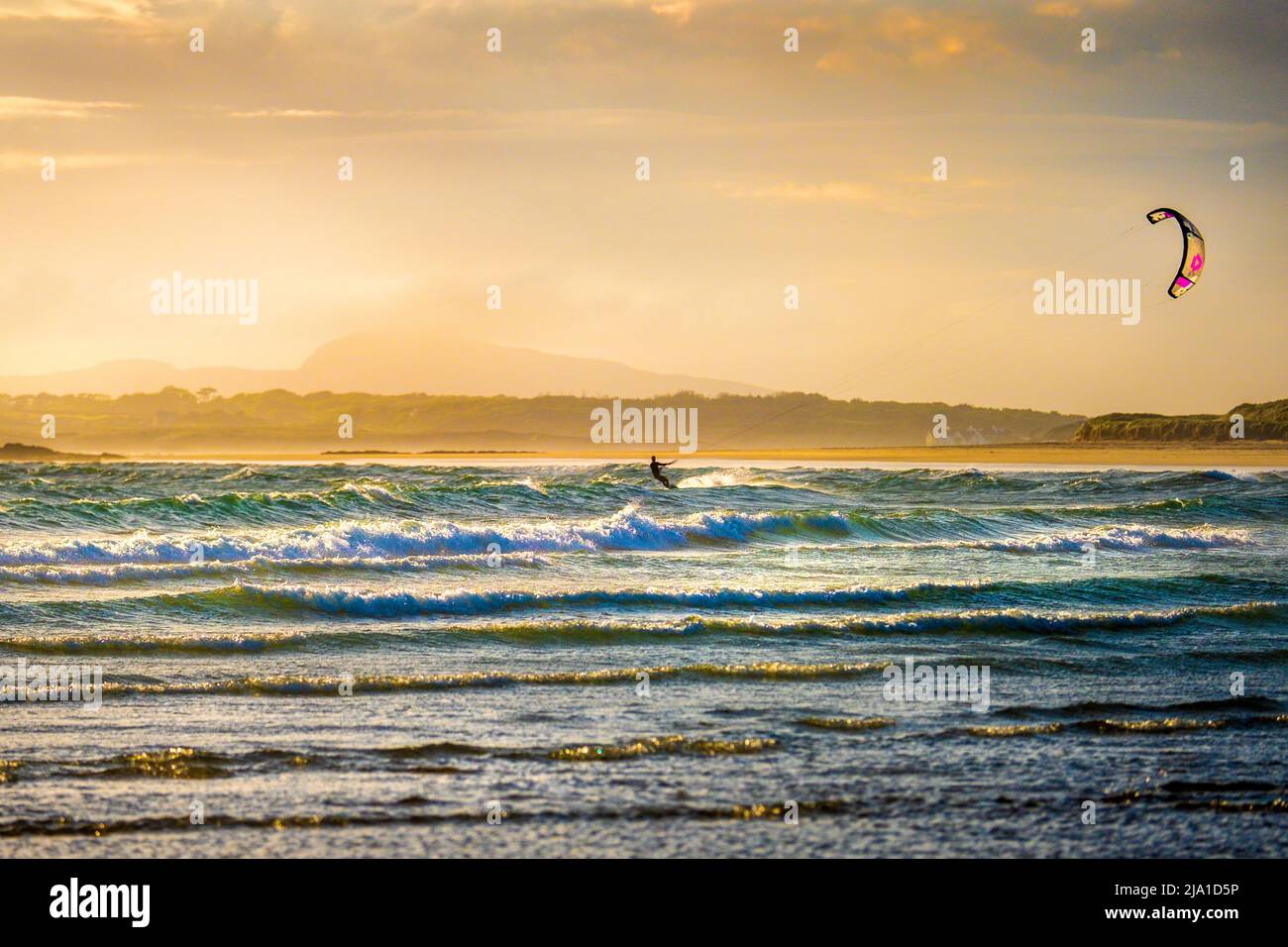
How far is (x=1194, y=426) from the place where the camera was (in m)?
79.0

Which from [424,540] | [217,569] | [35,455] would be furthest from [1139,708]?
[35,455]

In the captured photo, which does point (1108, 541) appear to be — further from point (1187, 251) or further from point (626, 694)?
point (626, 694)

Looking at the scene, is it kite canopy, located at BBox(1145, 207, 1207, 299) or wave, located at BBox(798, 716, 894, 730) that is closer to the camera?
wave, located at BBox(798, 716, 894, 730)

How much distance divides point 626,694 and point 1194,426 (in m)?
78.0

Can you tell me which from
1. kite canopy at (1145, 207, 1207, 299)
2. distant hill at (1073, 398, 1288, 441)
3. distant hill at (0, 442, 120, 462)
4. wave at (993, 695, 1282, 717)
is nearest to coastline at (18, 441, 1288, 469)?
distant hill at (0, 442, 120, 462)

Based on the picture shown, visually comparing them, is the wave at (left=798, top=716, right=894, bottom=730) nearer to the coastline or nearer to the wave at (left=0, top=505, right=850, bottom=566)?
the wave at (left=0, top=505, right=850, bottom=566)

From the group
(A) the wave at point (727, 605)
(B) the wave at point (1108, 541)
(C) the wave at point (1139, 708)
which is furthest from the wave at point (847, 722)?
(B) the wave at point (1108, 541)

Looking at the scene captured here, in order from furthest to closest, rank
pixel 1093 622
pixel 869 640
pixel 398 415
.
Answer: pixel 398 415
pixel 1093 622
pixel 869 640

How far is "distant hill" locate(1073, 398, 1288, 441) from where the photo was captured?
76.7 meters

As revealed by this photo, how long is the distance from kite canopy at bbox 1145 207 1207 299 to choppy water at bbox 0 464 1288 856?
6.81m
